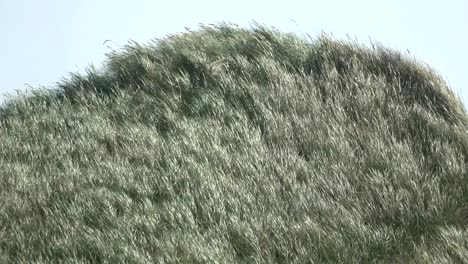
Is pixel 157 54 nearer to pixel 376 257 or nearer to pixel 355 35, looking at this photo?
pixel 355 35

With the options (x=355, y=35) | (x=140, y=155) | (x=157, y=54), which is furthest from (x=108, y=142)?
(x=355, y=35)

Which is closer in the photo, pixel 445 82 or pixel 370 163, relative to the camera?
pixel 370 163

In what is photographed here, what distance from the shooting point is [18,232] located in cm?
778

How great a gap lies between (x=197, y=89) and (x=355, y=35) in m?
2.34

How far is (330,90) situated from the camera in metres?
9.84

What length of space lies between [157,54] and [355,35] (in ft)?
9.44

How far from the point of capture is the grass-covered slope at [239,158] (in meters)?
7.41

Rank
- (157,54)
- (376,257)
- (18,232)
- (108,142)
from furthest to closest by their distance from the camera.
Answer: (157,54) → (108,142) → (18,232) → (376,257)

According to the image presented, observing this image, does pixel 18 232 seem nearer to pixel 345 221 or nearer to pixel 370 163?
pixel 345 221

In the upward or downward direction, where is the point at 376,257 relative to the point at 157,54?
downward

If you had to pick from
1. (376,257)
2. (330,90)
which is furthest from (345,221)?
(330,90)

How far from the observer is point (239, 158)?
868cm

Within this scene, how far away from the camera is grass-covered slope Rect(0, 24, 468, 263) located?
7.41 m

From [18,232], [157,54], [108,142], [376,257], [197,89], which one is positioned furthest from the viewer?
[157,54]
